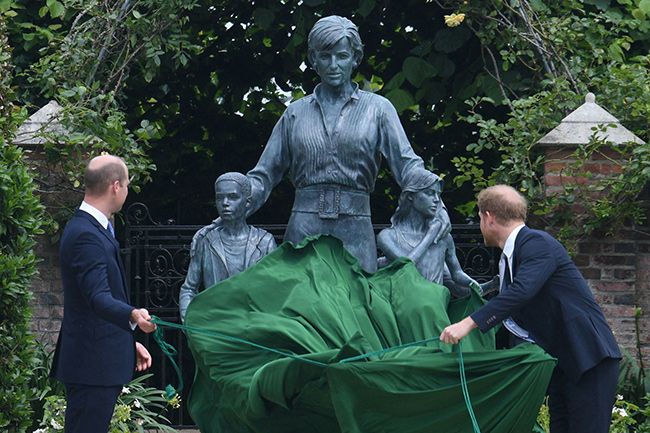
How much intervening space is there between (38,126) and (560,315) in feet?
14.7

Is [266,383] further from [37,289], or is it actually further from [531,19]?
[531,19]

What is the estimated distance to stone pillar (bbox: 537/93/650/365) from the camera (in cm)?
880

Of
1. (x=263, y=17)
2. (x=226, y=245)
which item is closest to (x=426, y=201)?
(x=226, y=245)

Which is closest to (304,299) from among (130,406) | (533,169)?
(130,406)

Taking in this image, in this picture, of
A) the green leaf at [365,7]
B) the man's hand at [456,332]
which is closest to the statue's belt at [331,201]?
the man's hand at [456,332]

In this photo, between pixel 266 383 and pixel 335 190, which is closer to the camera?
pixel 266 383

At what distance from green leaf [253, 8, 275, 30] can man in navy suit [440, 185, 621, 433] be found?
458 cm

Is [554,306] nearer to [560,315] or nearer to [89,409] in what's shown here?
[560,315]

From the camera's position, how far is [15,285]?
23.7 ft

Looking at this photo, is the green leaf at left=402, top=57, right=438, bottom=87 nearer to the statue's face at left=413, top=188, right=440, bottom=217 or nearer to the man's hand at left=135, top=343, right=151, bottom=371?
Result: the statue's face at left=413, top=188, right=440, bottom=217

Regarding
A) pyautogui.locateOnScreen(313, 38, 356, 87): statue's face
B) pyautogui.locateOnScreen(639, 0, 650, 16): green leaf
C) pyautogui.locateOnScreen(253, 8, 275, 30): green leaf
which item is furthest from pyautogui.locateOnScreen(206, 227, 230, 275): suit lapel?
pyautogui.locateOnScreen(639, 0, 650, 16): green leaf

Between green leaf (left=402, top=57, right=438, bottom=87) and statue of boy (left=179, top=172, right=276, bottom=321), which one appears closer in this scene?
statue of boy (left=179, top=172, right=276, bottom=321)

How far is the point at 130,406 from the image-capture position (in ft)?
27.1

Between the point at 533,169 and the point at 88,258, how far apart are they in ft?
13.5
